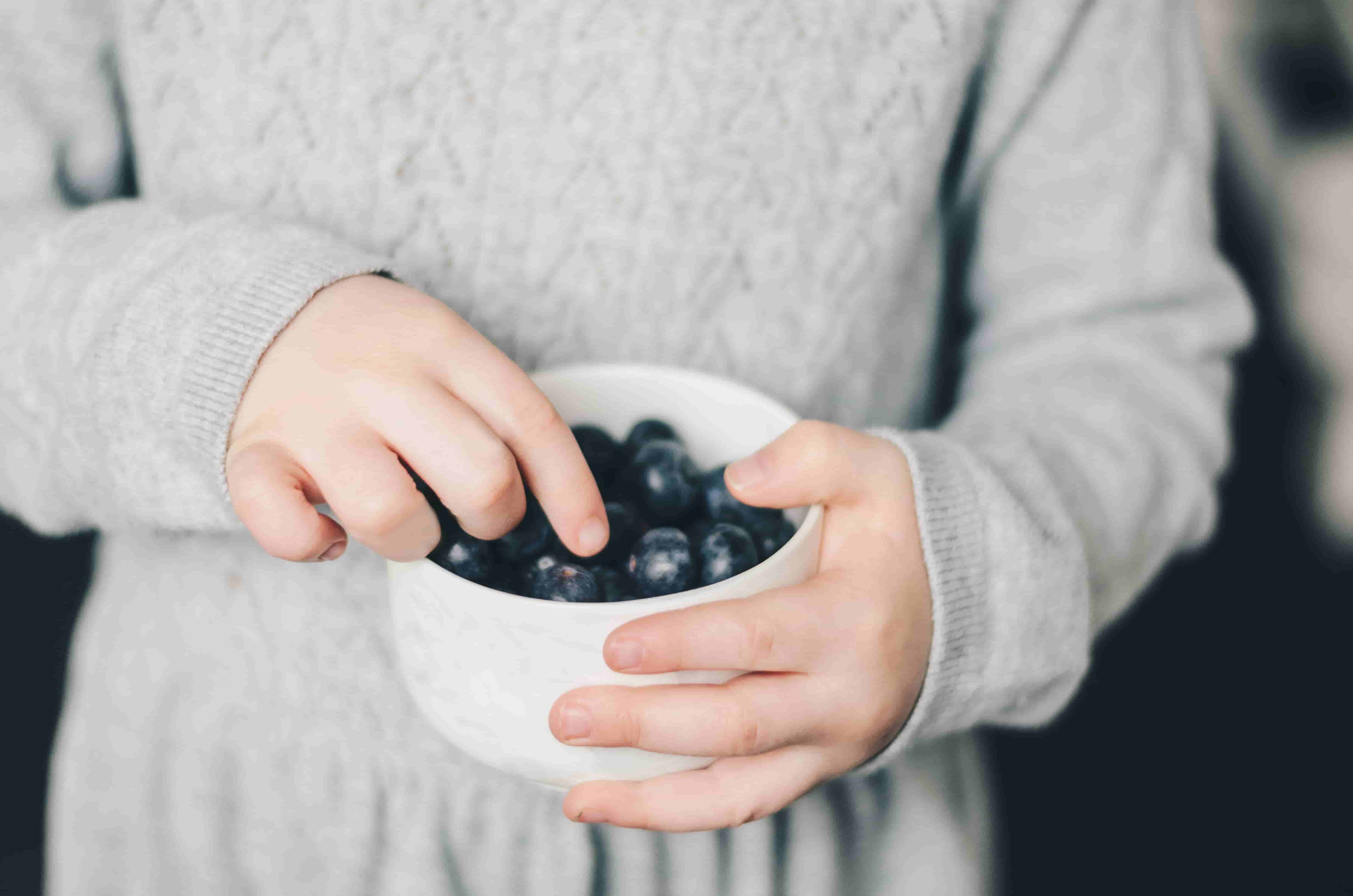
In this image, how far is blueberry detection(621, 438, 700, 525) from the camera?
0.44 m

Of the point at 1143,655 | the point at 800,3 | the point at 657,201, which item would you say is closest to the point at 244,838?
the point at 657,201

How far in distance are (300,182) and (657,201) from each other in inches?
7.8

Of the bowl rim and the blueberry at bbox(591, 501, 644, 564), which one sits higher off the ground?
the bowl rim

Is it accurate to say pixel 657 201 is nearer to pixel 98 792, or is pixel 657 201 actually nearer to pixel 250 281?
pixel 250 281

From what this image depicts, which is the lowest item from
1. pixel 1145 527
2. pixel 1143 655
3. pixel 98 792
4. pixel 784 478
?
pixel 1143 655

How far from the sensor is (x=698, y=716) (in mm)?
375

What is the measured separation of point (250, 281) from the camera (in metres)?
0.42

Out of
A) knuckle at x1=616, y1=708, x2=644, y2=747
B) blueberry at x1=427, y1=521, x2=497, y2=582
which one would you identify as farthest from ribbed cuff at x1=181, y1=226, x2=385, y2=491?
knuckle at x1=616, y1=708, x2=644, y2=747

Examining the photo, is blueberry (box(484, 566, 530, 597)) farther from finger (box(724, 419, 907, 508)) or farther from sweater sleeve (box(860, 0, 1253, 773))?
sweater sleeve (box(860, 0, 1253, 773))

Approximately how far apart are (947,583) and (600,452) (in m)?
0.19

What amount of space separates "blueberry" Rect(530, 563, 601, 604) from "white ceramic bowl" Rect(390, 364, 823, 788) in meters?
0.03

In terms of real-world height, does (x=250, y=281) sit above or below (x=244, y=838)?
above

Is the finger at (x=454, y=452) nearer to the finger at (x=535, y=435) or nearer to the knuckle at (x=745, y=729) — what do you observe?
the finger at (x=535, y=435)

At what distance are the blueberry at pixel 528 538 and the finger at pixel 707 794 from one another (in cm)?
10
